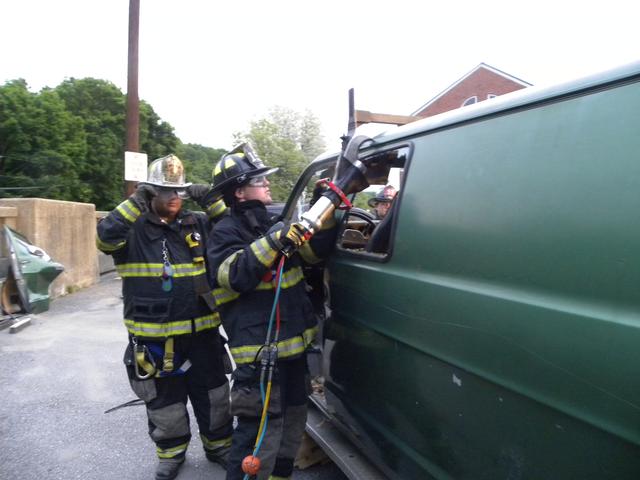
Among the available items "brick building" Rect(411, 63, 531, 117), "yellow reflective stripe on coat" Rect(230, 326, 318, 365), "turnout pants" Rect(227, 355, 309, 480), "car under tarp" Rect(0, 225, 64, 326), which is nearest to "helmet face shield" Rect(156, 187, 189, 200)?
"yellow reflective stripe on coat" Rect(230, 326, 318, 365)

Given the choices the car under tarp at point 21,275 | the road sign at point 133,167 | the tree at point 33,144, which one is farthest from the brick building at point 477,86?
the car under tarp at point 21,275

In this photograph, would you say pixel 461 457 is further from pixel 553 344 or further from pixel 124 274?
pixel 124 274

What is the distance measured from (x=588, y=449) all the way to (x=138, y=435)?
3208 mm

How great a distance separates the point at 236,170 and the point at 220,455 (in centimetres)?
188

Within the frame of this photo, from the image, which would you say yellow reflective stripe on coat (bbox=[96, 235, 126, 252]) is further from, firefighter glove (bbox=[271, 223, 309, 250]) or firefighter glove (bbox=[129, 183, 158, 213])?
firefighter glove (bbox=[271, 223, 309, 250])

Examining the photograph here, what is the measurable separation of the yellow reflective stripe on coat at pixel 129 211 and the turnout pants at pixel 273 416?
1091mm

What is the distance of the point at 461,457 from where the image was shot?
5.37ft

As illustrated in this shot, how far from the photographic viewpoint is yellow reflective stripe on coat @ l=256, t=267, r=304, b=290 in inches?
93.2

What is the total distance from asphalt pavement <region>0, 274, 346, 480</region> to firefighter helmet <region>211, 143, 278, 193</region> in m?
1.88

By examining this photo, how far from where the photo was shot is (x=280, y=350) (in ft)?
7.63

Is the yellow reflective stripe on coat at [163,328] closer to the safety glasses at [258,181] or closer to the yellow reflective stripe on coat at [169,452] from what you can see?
the yellow reflective stripe on coat at [169,452]

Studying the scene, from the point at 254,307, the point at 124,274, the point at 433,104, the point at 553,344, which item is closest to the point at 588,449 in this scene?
the point at 553,344

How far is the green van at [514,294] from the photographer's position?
120cm

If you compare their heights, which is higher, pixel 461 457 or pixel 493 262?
pixel 493 262
